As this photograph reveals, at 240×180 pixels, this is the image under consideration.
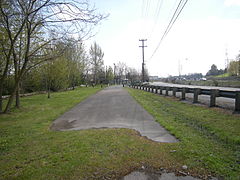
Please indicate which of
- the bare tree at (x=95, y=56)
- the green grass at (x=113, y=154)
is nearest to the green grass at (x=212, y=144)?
the green grass at (x=113, y=154)

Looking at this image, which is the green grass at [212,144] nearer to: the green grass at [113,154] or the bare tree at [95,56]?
the green grass at [113,154]

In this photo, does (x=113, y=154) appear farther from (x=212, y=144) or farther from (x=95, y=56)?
(x=95, y=56)

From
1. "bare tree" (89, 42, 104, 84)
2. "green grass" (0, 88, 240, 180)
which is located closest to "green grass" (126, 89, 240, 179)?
"green grass" (0, 88, 240, 180)

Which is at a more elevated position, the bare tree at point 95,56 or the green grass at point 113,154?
the bare tree at point 95,56

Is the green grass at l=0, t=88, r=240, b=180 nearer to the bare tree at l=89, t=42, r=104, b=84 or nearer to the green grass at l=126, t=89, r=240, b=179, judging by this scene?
the green grass at l=126, t=89, r=240, b=179

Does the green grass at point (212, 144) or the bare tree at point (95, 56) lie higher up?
the bare tree at point (95, 56)

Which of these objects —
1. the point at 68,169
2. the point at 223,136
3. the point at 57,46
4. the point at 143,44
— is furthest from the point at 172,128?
the point at 143,44

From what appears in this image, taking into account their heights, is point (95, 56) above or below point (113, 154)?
above

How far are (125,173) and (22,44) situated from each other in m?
12.5

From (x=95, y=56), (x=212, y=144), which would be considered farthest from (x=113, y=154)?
(x=95, y=56)

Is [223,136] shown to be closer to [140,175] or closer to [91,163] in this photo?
[140,175]

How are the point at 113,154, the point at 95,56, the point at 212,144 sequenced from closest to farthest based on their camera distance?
1. the point at 113,154
2. the point at 212,144
3. the point at 95,56

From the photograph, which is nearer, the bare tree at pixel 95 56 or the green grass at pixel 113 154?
the green grass at pixel 113 154

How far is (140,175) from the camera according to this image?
105 inches
